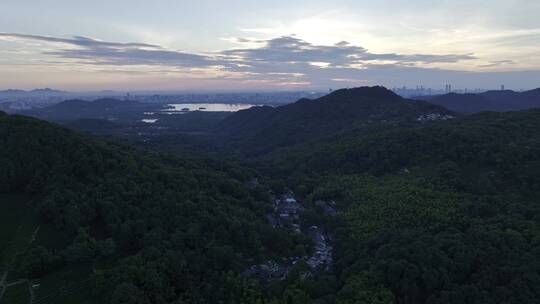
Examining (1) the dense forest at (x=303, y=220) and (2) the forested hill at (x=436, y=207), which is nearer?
(1) the dense forest at (x=303, y=220)

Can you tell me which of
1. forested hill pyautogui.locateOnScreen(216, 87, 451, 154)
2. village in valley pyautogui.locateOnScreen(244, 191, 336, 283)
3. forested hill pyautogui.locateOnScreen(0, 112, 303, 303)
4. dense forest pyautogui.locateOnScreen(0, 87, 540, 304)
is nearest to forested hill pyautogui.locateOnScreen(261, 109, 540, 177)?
dense forest pyautogui.locateOnScreen(0, 87, 540, 304)

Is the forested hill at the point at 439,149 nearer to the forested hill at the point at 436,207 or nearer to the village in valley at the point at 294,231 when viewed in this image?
the forested hill at the point at 436,207

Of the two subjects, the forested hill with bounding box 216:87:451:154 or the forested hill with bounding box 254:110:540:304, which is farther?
the forested hill with bounding box 216:87:451:154

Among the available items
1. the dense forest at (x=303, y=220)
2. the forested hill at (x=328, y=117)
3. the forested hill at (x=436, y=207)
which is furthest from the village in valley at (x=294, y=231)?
the forested hill at (x=328, y=117)

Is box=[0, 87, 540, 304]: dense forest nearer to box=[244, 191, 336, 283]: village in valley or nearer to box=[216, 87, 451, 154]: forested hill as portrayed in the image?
box=[244, 191, 336, 283]: village in valley

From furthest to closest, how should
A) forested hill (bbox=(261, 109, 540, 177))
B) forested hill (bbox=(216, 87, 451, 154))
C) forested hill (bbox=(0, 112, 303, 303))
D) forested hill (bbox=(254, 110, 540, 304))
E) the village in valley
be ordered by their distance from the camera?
forested hill (bbox=(216, 87, 451, 154)) < forested hill (bbox=(261, 109, 540, 177)) < the village in valley < forested hill (bbox=(254, 110, 540, 304)) < forested hill (bbox=(0, 112, 303, 303))

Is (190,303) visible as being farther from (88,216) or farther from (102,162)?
(102,162)

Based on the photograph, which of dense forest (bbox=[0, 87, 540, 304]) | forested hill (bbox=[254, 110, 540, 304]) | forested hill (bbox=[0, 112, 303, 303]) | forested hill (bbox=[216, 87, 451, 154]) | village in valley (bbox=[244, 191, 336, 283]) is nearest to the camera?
forested hill (bbox=[0, 112, 303, 303])
